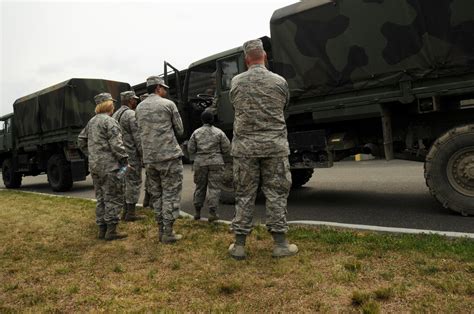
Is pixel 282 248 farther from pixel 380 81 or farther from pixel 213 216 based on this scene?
pixel 380 81

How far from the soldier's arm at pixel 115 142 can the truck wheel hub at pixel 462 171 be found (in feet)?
12.9

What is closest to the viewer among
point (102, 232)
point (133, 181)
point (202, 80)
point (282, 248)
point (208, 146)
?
point (282, 248)

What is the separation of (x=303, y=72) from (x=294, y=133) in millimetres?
917

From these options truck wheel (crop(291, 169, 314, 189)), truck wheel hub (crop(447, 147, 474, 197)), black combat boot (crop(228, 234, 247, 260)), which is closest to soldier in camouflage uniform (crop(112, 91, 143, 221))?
black combat boot (crop(228, 234, 247, 260))

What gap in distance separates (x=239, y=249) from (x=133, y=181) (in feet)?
8.66

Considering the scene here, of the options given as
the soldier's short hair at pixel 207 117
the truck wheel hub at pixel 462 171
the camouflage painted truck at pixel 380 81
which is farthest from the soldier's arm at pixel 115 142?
the truck wheel hub at pixel 462 171

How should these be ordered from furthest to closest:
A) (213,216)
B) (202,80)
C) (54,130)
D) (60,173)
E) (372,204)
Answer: (54,130) < (60,173) < (202,80) < (372,204) < (213,216)

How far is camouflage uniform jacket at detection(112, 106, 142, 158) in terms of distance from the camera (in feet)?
18.6

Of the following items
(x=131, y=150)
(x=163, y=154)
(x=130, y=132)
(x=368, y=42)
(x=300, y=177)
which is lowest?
(x=300, y=177)

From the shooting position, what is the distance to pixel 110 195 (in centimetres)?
473

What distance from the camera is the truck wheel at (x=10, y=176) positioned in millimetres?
13141

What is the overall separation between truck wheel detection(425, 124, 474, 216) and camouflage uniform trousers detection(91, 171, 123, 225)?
3.76m

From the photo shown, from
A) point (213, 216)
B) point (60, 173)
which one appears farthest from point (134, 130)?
point (60, 173)

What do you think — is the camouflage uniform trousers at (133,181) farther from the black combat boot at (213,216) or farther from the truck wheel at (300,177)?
the truck wheel at (300,177)
